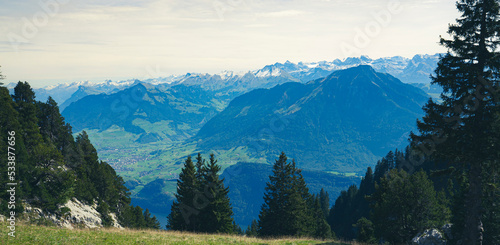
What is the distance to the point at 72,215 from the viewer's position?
47.1 m

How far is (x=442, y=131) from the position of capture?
69.3ft

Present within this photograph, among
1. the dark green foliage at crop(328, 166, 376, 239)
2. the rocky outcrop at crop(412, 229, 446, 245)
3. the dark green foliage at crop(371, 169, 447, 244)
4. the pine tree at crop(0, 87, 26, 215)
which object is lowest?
the dark green foliage at crop(328, 166, 376, 239)

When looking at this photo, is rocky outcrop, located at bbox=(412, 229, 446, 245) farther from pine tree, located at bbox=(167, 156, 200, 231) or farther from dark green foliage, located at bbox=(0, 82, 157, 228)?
dark green foliage, located at bbox=(0, 82, 157, 228)

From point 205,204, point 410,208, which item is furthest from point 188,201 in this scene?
point 410,208

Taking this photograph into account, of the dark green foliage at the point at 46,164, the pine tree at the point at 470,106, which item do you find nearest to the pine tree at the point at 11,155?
the dark green foliage at the point at 46,164

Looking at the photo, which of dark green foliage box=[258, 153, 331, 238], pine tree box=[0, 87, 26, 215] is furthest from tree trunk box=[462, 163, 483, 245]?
pine tree box=[0, 87, 26, 215]

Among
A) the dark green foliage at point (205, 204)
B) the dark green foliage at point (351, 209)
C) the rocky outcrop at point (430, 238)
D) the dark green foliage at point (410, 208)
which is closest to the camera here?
the rocky outcrop at point (430, 238)

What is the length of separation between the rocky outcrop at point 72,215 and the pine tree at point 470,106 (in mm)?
41343

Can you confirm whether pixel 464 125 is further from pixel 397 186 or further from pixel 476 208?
pixel 397 186

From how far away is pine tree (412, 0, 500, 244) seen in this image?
19875mm

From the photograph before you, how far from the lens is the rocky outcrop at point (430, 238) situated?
99.0ft

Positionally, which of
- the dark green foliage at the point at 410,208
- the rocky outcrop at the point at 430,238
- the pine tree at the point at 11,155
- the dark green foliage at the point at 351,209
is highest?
the pine tree at the point at 11,155

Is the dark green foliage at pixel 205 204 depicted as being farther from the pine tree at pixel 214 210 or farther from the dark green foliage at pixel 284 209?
the dark green foliage at pixel 284 209

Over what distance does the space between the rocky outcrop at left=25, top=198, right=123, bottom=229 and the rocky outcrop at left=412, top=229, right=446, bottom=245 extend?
1586 inches
